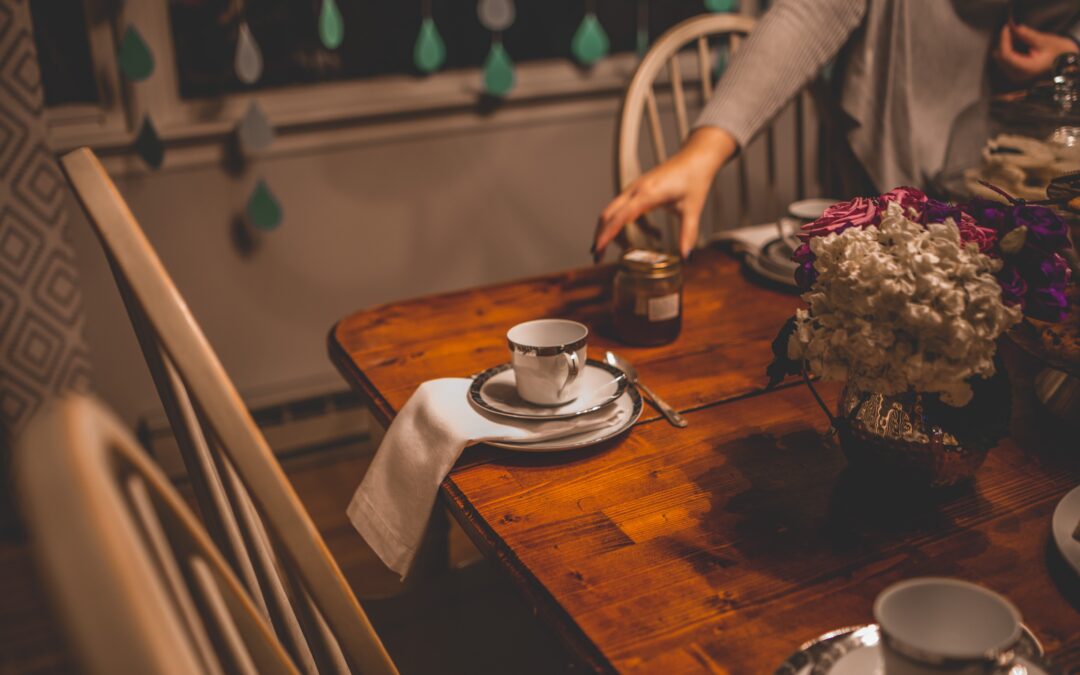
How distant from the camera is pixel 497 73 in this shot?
2.57 metres

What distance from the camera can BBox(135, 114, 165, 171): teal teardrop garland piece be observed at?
2.23 m

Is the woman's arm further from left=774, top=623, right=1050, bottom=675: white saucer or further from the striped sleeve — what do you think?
left=774, top=623, right=1050, bottom=675: white saucer

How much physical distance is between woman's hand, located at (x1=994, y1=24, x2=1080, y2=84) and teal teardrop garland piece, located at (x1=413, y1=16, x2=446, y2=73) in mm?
1478

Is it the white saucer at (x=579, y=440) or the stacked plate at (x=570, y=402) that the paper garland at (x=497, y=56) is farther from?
the white saucer at (x=579, y=440)

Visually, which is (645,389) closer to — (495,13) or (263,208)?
(263,208)

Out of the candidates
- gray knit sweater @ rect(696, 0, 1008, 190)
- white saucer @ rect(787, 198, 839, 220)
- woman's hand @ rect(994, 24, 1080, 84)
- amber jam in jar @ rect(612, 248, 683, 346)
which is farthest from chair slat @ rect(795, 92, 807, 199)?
amber jam in jar @ rect(612, 248, 683, 346)

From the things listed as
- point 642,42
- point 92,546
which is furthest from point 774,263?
point 642,42

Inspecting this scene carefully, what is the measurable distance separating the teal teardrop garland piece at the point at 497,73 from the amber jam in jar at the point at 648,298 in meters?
1.53

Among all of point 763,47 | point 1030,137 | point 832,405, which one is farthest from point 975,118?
point 832,405

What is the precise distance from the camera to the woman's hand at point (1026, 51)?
1.47m

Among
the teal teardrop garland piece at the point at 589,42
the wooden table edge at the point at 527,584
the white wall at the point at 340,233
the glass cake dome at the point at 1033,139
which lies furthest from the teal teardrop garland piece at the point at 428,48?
the wooden table edge at the point at 527,584

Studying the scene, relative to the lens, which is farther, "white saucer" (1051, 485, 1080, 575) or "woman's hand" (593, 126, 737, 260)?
"woman's hand" (593, 126, 737, 260)

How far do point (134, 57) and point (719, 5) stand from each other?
1.67m

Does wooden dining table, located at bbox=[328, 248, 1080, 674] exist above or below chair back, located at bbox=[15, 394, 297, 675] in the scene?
below
